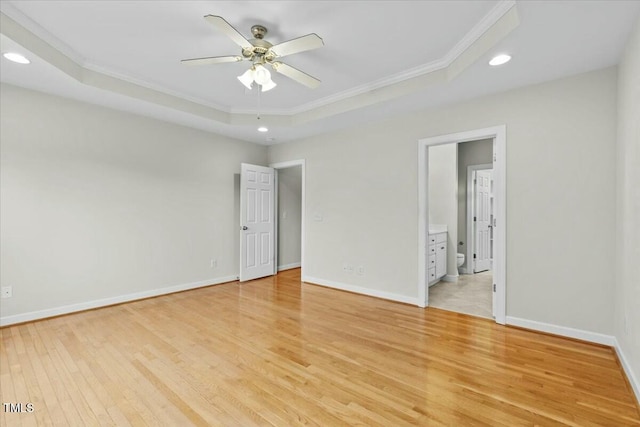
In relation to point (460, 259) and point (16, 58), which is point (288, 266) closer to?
point (460, 259)

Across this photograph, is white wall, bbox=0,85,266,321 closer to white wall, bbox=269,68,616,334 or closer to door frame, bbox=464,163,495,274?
white wall, bbox=269,68,616,334

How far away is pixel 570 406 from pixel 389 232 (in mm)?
2516

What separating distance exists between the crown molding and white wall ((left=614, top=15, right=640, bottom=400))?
95cm

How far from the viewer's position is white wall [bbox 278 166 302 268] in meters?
6.27

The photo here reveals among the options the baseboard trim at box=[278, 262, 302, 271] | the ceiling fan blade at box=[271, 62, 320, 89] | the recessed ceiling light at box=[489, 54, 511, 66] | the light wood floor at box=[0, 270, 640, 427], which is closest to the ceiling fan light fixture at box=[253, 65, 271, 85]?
the ceiling fan blade at box=[271, 62, 320, 89]

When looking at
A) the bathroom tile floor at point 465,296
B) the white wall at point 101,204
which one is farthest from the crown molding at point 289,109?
the bathroom tile floor at point 465,296

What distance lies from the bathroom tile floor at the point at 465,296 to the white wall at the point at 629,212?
4.05ft

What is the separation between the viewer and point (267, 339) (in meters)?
2.78

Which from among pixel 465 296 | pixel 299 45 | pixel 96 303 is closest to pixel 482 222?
pixel 465 296

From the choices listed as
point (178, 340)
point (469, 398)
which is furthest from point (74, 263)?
point (469, 398)

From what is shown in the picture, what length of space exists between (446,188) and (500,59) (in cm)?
299

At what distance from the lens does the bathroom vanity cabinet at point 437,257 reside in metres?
4.51

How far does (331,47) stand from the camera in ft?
8.94

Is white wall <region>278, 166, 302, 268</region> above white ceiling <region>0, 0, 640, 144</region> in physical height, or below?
below
